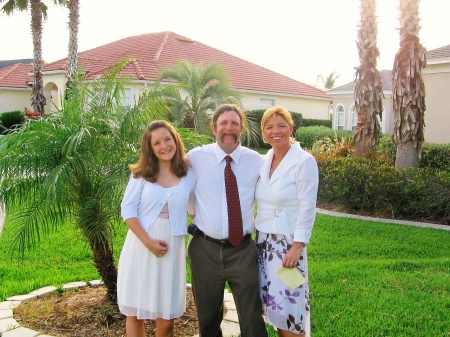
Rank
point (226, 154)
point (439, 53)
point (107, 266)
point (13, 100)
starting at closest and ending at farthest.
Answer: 1. point (226, 154)
2. point (107, 266)
3. point (439, 53)
4. point (13, 100)

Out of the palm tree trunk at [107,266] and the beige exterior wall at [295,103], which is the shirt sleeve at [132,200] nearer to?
the palm tree trunk at [107,266]

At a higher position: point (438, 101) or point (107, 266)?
point (438, 101)

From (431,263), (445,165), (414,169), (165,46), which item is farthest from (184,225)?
(165,46)

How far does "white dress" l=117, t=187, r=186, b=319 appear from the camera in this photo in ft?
11.5

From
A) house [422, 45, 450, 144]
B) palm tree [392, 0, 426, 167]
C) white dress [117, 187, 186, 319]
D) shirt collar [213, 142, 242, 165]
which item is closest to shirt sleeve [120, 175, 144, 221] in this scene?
white dress [117, 187, 186, 319]

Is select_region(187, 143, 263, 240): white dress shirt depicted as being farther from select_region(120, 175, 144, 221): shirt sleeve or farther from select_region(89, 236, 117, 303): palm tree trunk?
select_region(89, 236, 117, 303): palm tree trunk

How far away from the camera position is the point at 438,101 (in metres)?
16.6

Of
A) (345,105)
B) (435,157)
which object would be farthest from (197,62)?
(435,157)

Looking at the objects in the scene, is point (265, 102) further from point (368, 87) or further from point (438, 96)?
point (368, 87)

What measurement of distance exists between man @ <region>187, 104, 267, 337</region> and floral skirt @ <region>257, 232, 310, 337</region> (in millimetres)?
88

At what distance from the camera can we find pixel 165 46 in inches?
969

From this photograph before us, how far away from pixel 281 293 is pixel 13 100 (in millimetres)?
30457

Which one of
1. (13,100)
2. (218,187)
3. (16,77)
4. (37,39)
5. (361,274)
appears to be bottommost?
(361,274)

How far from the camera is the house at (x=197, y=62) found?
23.7 metres
